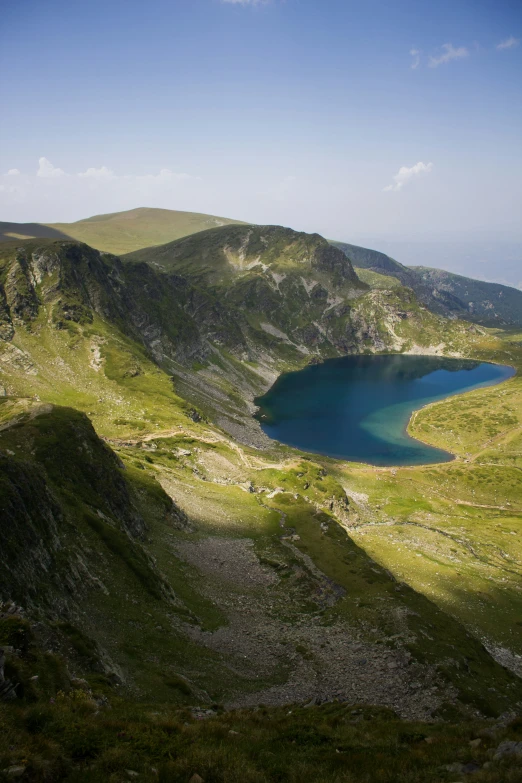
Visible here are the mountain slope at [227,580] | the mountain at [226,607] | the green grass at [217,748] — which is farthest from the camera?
the mountain slope at [227,580]

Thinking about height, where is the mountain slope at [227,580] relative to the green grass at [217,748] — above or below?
below

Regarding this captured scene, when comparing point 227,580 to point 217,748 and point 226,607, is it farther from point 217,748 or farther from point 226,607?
point 217,748

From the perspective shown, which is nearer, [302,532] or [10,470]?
[10,470]

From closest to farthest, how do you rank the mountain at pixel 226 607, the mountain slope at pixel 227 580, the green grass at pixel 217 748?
1. the green grass at pixel 217 748
2. the mountain at pixel 226 607
3. the mountain slope at pixel 227 580

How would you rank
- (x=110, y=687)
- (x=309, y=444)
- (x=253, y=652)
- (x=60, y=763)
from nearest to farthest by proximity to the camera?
(x=60, y=763) < (x=110, y=687) < (x=253, y=652) < (x=309, y=444)

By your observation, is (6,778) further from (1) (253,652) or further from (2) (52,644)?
(1) (253,652)

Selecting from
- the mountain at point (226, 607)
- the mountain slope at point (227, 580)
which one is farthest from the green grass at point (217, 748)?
the mountain slope at point (227, 580)

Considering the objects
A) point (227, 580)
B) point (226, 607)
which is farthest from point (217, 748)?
point (227, 580)

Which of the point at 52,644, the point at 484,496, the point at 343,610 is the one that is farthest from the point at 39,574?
the point at 484,496

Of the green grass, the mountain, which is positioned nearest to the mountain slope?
the mountain

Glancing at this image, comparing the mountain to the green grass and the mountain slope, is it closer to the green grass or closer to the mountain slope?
the green grass

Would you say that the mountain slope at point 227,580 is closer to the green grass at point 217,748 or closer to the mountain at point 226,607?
the mountain at point 226,607
